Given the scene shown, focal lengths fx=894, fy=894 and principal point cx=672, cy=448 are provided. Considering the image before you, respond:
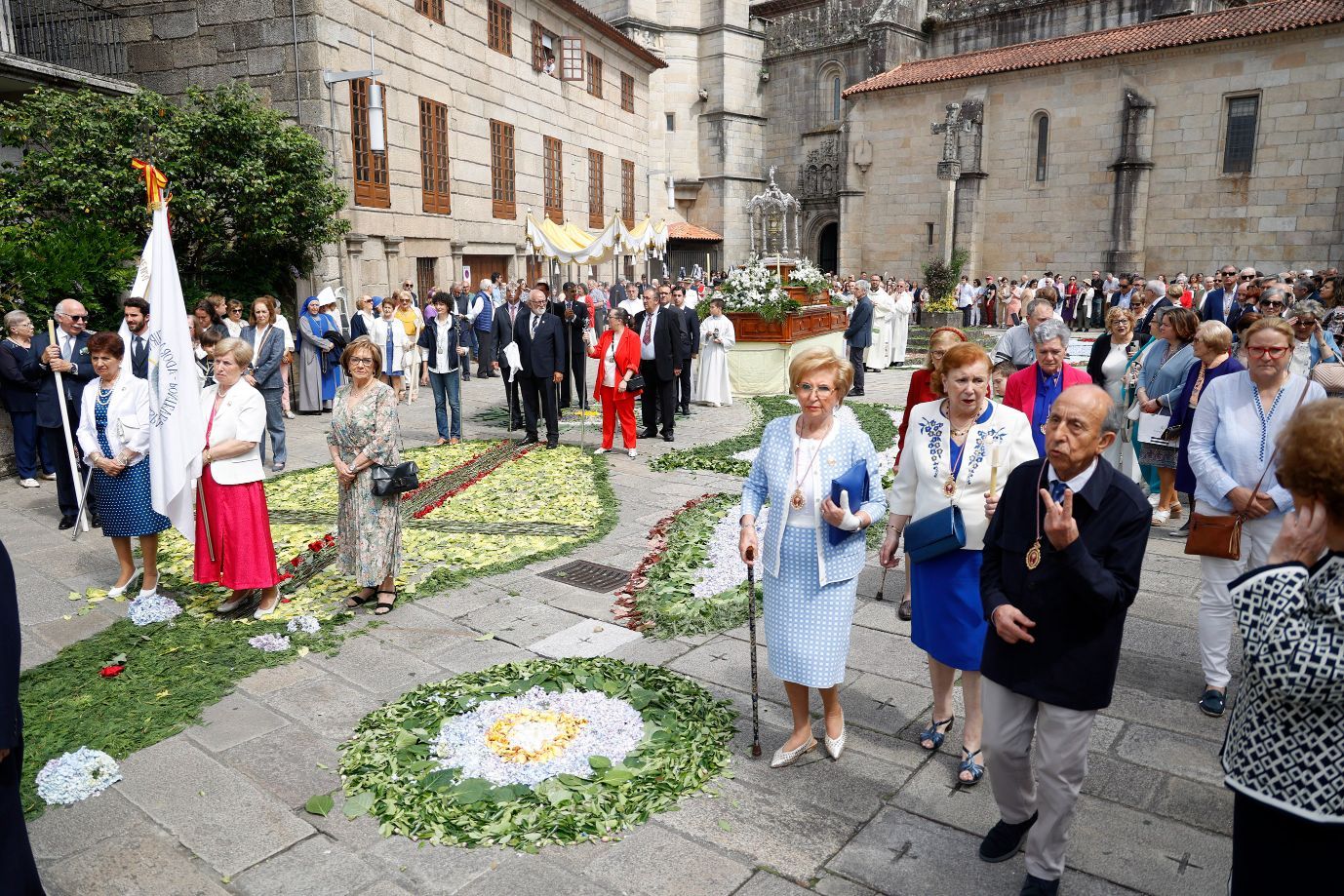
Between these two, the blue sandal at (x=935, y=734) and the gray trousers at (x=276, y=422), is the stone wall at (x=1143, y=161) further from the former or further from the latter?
the blue sandal at (x=935, y=734)

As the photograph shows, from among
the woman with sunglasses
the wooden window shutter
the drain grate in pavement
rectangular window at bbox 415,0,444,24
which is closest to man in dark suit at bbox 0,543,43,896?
the drain grate in pavement

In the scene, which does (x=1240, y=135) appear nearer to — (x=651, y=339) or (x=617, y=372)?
(x=651, y=339)

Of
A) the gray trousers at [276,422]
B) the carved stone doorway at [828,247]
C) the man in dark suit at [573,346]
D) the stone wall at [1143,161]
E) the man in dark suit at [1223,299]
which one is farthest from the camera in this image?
the carved stone doorway at [828,247]

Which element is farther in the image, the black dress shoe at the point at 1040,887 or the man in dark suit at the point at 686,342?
the man in dark suit at the point at 686,342

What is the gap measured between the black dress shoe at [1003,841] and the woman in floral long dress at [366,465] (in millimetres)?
4175

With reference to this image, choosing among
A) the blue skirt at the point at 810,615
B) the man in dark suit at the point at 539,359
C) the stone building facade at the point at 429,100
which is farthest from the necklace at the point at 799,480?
the stone building facade at the point at 429,100

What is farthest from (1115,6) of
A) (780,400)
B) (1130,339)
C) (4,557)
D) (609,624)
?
(4,557)

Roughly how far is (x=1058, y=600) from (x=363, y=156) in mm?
17461

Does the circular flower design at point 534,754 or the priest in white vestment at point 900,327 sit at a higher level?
the priest in white vestment at point 900,327

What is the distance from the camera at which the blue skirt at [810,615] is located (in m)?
3.97

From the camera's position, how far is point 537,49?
80.5 ft

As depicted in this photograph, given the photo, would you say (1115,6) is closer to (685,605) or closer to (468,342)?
(468,342)

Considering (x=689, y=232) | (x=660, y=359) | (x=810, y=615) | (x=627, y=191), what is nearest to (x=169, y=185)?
(x=660, y=359)

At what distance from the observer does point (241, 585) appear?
5.87 meters
